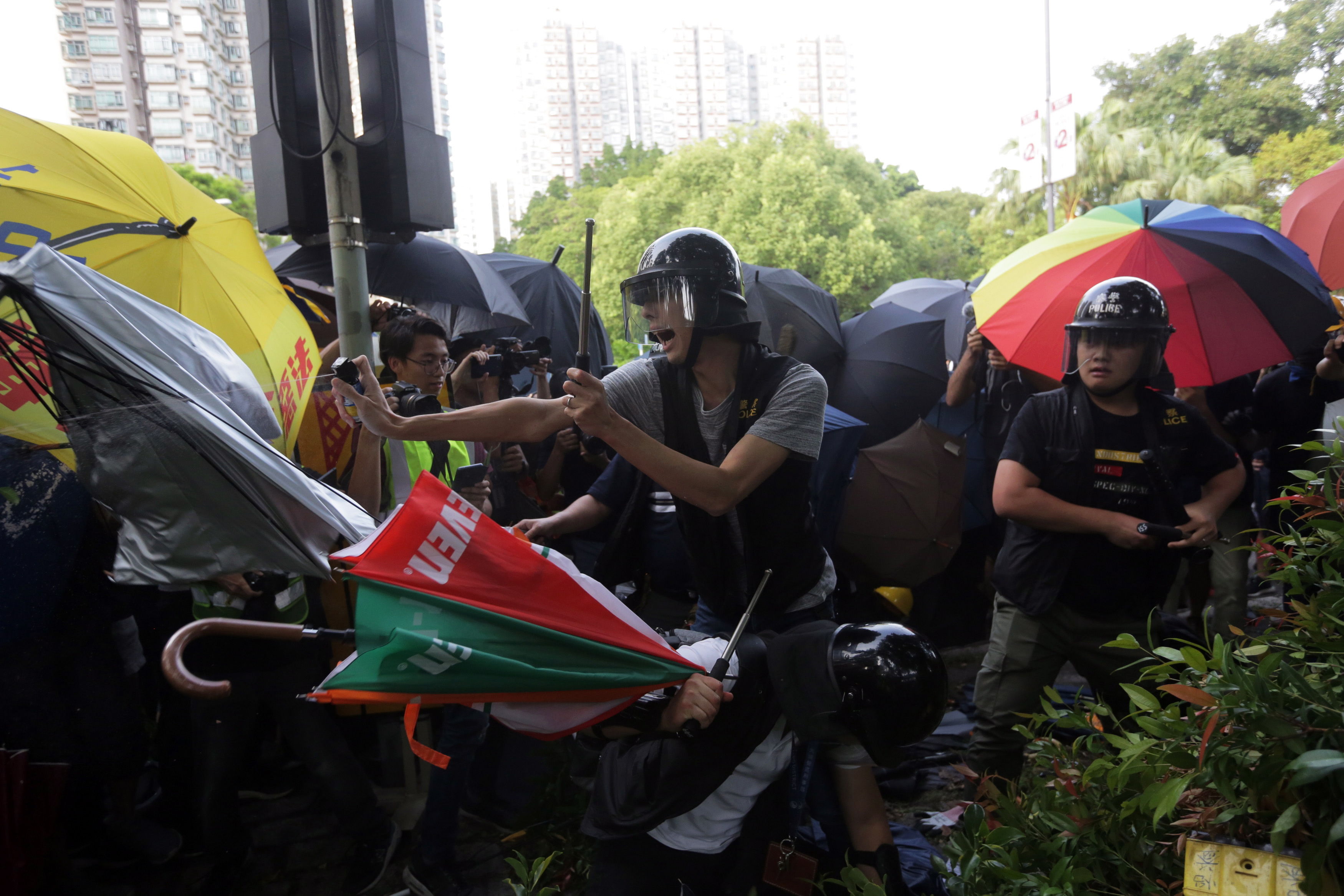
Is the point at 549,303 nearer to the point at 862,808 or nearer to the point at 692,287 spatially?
the point at 692,287

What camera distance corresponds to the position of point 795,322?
6.22 metres

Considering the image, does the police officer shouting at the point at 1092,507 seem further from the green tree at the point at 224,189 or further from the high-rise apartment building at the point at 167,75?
the high-rise apartment building at the point at 167,75

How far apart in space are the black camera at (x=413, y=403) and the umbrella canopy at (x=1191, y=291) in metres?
2.76

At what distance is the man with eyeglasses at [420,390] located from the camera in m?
3.15

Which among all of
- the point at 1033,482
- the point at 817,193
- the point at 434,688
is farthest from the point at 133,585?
the point at 817,193

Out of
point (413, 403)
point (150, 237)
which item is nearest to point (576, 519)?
point (413, 403)

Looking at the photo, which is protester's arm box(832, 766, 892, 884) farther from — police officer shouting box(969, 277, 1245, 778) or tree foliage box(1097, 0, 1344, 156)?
tree foliage box(1097, 0, 1344, 156)

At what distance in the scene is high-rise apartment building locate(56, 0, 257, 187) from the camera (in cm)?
5141

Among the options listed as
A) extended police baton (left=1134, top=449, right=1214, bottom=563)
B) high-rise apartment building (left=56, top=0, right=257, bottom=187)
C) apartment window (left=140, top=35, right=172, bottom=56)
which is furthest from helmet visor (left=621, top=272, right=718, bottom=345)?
apartment window (left=140, top=35, right=172, bottom=56)

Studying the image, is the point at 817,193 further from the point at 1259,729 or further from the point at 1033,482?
the point at 1259,729

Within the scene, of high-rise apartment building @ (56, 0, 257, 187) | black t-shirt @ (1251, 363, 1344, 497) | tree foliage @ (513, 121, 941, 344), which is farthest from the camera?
high-rise apartment building @ (56, 0, 257, 187)

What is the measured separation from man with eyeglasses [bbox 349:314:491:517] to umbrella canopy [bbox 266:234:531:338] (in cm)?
170

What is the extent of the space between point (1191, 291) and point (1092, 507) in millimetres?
1660

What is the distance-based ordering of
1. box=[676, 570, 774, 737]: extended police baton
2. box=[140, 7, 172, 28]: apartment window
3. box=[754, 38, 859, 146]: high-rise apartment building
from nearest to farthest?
box=[676, 570, 774, 737]: extended police baton < box=[140, 7, 172, 28]: apartment window < box=[754, 38, 859, 146]: high-rise apartment building
